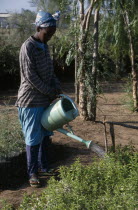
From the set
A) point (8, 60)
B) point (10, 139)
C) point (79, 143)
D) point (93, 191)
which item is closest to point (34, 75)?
point (10, 139)

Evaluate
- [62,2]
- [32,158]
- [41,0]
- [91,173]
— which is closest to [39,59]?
[32,158]

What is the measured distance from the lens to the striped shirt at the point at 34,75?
3.55 meters

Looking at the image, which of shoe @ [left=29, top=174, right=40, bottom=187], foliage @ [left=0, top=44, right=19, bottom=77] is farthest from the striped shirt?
foliage @ [left=0, top=44, right=19, bottom=77]

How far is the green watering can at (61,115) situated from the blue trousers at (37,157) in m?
0.28

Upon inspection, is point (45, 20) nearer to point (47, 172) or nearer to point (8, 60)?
point (47, 172)

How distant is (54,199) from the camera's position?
7.97 ft

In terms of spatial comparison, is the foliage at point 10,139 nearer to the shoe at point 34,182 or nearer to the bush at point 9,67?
the shoe at point 34,182

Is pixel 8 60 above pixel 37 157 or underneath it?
above

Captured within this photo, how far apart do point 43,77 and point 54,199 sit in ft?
5.23

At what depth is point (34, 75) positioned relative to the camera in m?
3.56

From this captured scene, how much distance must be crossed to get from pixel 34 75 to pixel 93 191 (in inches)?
56.6

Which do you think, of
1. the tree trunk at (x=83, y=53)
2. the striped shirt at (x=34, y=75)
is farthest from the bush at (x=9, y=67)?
the striped shirt at (x=34, y=75)

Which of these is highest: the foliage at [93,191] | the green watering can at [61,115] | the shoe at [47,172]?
the green watering can at [61,115]

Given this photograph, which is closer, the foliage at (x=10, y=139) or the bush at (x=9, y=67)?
the foliage at (x=10, y=139)
